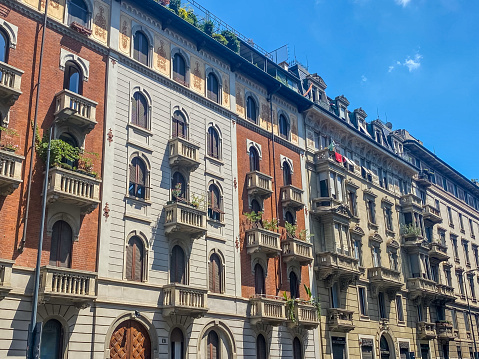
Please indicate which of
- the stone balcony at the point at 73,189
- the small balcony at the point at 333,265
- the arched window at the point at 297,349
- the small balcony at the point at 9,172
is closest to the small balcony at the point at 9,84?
the small balcony at the point at 9,172

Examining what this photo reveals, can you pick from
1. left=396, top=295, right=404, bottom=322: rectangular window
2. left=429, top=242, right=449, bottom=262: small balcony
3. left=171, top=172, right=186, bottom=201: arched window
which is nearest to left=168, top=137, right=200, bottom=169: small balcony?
left=171, top=172, right=186, bottom=201: arched window

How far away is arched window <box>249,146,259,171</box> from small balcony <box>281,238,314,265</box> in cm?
552

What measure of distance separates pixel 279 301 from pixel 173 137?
1223 centimetres

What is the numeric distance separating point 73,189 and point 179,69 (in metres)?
12.6

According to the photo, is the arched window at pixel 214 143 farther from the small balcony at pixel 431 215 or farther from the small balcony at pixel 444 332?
the small balcony at pixel 444 332

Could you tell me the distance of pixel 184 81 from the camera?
1362 inches

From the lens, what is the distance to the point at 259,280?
35562mm

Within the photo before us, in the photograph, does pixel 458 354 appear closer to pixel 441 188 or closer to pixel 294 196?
pixel 441 188

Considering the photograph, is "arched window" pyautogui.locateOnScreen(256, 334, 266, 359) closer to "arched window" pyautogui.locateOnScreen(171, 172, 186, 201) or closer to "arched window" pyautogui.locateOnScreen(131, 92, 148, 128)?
"arched window" pyautogui.locateOnScreen(171, 172, 186, 201)

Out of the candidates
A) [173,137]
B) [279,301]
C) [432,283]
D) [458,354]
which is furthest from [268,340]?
[458,354]

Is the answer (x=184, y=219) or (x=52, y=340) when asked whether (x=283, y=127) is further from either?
(x=52, y=340)

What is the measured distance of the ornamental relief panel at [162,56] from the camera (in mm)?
33000

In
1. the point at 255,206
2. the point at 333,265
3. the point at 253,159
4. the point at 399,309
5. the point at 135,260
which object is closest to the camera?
the point at 135,260

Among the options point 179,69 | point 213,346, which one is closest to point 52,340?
point 213,346
